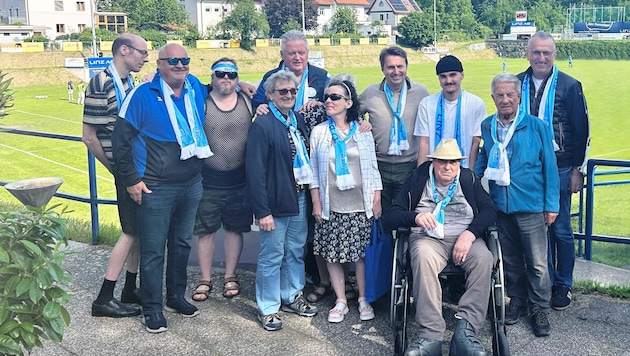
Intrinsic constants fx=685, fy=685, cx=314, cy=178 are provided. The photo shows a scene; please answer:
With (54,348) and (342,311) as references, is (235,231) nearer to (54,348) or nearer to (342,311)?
(342,311)

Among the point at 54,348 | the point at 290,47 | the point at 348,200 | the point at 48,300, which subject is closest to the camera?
the point at 48,300

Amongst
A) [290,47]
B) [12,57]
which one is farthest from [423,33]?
[290,47]

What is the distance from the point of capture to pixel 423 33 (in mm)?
82125

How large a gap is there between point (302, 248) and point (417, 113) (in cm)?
126

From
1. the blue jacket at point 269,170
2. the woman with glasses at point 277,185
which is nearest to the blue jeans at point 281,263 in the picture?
the woman with glasses at point 277,185

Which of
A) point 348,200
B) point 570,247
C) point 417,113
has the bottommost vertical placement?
point 570,247

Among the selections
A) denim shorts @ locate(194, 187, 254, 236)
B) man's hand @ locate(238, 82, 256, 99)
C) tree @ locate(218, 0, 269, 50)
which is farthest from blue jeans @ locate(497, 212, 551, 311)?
tree @ locate(218, 0, 269, 50)

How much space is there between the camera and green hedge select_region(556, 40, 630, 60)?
233 feet

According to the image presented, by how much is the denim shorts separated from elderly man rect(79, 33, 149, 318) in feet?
1.71

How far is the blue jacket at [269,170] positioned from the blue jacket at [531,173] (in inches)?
53.7

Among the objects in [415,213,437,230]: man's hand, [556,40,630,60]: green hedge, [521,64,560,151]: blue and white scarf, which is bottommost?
[415,213,437,230]: man's hand

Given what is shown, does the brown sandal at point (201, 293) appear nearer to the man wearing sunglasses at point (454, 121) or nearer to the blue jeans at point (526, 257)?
the man wearing sunglasses at point (454, 121)

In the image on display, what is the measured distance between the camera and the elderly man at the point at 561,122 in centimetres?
473

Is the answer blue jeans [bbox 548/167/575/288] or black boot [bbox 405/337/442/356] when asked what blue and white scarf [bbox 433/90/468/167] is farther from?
black boot [bbox 405/337/442/356]
